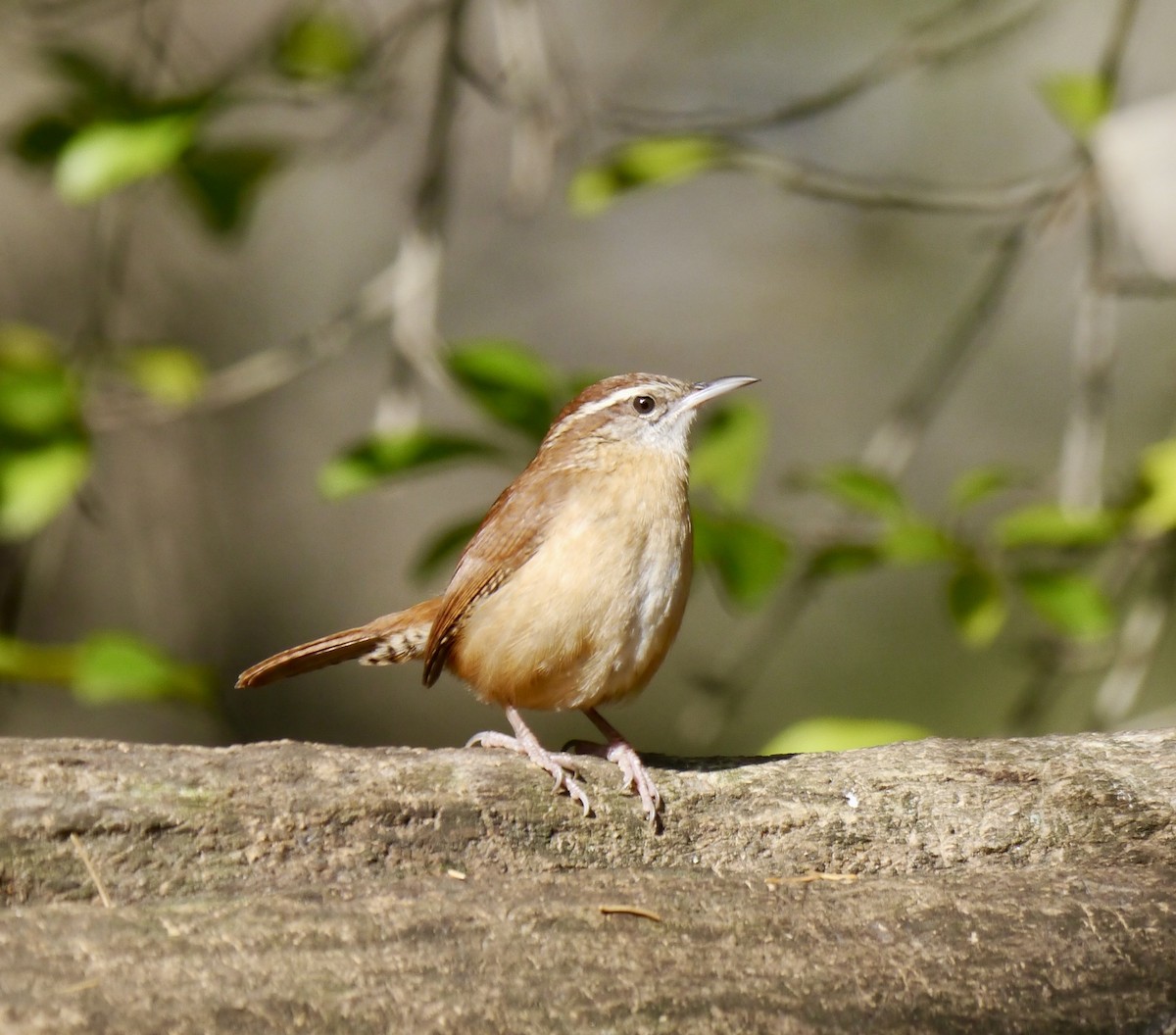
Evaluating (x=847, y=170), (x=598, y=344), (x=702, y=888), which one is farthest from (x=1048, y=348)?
(x=702, y=888)

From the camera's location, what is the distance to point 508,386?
368cm

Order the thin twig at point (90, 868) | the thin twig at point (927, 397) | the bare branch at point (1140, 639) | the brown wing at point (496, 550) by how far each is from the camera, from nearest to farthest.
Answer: the thin twig at point (90, 868)
the brown wing at point (496, 550)
the bare branch at point (1140, 639)
the thin twig at point (927, 397)

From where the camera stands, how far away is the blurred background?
3957 mm

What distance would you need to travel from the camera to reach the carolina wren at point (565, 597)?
3643 millimetres

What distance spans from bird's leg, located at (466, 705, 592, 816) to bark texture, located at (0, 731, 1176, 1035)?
0.13ft

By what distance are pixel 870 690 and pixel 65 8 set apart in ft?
21.1

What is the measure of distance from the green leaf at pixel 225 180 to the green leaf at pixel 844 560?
Result: 2227 millimetres

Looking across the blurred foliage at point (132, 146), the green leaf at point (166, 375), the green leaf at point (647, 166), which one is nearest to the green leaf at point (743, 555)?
the green leaf at point (647, 166)

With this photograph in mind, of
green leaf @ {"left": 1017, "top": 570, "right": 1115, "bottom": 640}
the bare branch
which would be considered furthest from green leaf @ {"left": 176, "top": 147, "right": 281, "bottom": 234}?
the bare branch

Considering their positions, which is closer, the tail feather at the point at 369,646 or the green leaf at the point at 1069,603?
the green leaf at the point at 1069,603

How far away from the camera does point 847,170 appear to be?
27.3ft

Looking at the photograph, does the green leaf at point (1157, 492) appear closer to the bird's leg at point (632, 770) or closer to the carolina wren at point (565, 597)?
the carolina wren at point (565, 597)

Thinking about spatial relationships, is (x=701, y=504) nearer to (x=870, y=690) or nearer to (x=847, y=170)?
(x=847, y=170)

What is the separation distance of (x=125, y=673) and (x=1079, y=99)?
3.24 m
